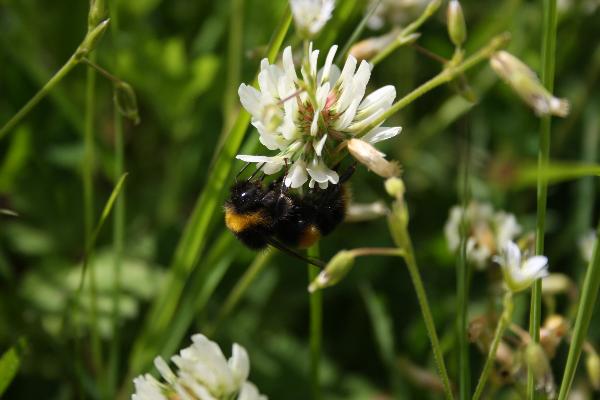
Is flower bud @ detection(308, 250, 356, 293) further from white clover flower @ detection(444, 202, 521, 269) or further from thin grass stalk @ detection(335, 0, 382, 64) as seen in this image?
white clover flower @ detection(444, 202, 521, 269)

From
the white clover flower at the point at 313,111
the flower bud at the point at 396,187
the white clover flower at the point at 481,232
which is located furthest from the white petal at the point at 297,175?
the white clover flower at the point at 481,232

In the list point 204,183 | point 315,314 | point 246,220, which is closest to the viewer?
point 246,220

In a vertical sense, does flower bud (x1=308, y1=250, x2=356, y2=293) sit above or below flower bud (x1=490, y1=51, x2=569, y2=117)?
below

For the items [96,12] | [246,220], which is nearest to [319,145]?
[246,220]

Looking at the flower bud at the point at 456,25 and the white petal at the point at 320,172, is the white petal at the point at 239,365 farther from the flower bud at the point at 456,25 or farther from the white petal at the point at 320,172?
the flower bud at the point at 456,25

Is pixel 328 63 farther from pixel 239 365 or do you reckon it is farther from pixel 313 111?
pixel 239 365

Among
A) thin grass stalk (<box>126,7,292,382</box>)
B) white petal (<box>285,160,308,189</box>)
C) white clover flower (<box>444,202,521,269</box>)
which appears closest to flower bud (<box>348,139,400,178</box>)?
white petal (<box>285,160,308,189</box>)

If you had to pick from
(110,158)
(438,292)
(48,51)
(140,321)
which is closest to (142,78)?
(110,158)
